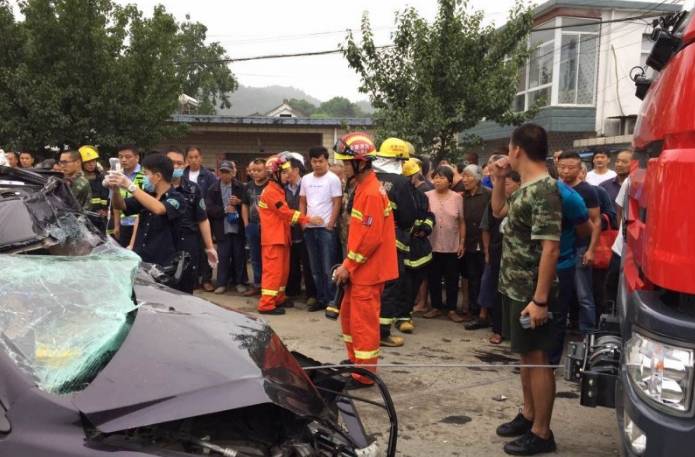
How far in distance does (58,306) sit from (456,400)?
294 cm

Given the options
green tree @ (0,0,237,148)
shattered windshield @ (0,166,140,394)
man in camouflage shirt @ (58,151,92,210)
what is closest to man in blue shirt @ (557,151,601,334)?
shattered windshield @ (0,166,140,394)

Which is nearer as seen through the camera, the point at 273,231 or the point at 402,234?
the point at 402,234

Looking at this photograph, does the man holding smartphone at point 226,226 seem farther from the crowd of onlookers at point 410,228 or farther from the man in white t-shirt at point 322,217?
the man in white t-shirt at point 322,217

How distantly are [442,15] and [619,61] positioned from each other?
787cm

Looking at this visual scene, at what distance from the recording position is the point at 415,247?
6.38 meters

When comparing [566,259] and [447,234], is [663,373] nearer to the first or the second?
[566,259]

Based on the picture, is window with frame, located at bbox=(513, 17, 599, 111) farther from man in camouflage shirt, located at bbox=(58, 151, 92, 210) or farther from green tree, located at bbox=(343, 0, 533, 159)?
man in camouflage shirt, located at bbox=(58, 151, 92, 210)

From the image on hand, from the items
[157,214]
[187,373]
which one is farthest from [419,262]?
[187,373]

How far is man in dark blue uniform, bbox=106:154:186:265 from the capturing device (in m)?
4.73

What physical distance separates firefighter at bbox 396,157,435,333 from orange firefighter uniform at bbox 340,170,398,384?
65.3 inches

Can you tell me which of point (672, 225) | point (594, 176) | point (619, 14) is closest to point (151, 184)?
point (672, 225)

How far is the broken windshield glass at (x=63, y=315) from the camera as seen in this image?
1.91 meters

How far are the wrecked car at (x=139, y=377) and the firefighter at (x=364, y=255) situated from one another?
156cm

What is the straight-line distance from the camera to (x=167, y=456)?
1740 mm
